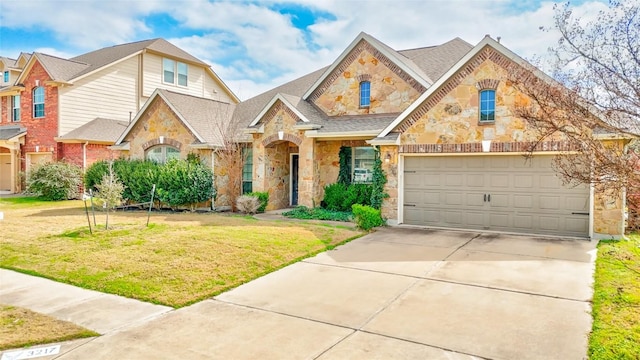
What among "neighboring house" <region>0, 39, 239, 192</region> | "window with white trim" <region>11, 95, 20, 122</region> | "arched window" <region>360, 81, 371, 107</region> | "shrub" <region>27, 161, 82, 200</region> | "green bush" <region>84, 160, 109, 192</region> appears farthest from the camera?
"window with white trim" <region>11, 95, 20, 122</region>

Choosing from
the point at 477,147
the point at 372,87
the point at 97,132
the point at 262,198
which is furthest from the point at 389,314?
the point at 97,132

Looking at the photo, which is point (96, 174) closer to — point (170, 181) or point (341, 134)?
point (170, 181)

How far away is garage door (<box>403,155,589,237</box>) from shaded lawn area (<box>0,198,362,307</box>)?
2.91 metres

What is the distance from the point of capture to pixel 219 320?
19.7 ft

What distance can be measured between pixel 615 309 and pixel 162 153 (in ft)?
57.6

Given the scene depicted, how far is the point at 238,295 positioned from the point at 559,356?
4650mm

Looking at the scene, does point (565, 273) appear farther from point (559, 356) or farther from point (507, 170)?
point (507, 170)

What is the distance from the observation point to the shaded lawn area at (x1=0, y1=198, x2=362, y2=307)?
301 inches

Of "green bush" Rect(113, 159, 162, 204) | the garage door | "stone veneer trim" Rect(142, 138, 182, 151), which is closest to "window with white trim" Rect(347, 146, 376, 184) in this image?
the garage door

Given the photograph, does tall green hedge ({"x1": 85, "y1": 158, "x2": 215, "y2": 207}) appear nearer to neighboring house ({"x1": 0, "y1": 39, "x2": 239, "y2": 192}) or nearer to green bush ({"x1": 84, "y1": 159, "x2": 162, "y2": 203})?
green bush ({"x1": 84, "y1": 159, "x2": 162, "y2": 203})

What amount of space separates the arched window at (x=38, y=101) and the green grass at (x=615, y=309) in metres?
27.3

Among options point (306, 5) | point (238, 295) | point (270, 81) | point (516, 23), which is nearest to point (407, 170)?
point (516, 23)

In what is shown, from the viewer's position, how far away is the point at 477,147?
12.3 metres

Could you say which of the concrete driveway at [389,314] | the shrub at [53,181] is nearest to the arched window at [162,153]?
the shrub at [53,181]
